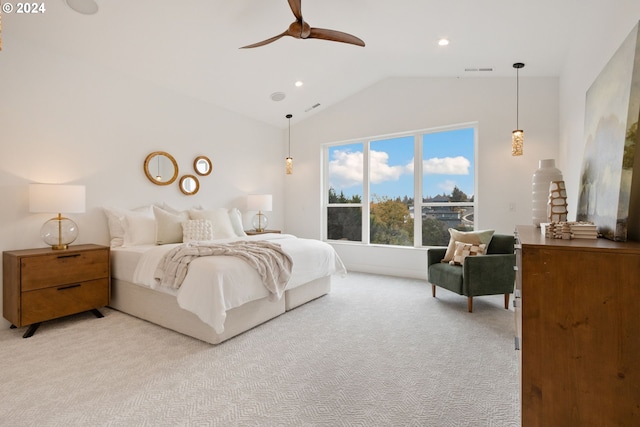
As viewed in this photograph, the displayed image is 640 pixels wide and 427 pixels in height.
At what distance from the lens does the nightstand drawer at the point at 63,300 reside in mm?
2820

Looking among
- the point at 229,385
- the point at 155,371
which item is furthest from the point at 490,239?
the point at 155,371

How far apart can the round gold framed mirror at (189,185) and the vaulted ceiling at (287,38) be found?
4.01 ft

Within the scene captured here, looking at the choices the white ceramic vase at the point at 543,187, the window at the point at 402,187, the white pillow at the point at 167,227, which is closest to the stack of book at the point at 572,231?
the white ceramic vase at the point at 543,187

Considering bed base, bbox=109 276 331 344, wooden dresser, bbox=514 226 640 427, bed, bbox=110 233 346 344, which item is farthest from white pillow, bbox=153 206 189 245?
wooden dresser, bbox=514 226 640 427

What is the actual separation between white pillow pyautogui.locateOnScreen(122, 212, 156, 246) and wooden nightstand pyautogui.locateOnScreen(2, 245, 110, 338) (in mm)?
363

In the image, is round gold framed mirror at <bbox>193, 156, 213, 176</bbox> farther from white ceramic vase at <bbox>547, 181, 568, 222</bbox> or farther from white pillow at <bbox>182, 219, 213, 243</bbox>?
white ceramic vase at <bbox>547, 181, 568, 222</bbox>

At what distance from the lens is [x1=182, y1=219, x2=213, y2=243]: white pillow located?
3.85m

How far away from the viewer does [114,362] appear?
234 centimetres

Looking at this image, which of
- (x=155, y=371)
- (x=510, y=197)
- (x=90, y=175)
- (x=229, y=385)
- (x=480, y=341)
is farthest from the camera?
(x=510, y=197)

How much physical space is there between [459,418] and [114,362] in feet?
7.70

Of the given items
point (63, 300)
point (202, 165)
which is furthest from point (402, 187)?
point (63, 300)

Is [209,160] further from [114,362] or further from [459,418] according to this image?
[459,418]

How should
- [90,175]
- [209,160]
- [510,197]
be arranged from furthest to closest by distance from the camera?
1. [209,160]
2. [510,197]
3. [90,175]

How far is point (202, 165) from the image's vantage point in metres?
4.91
